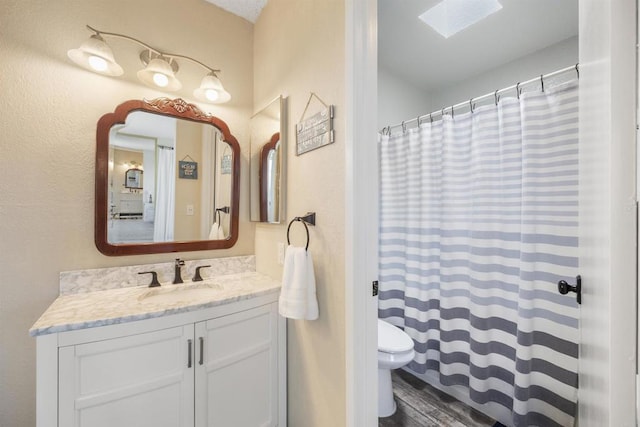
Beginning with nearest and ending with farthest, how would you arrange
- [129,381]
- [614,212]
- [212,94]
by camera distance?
[614,212] → [129,381] → [212,94]

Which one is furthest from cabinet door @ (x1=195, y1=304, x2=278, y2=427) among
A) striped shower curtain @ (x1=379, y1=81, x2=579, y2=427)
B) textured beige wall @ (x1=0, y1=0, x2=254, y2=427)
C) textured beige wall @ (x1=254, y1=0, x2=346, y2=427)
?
striped shower curtain @ (x1=379, y1=81, x2=579, y2=427)

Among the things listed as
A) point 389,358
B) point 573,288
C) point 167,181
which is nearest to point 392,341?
point 389,358

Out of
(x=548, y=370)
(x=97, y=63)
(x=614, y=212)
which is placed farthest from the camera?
(x=548, y=370)

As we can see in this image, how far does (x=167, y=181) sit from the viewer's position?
160 cm

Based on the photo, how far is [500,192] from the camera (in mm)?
1611

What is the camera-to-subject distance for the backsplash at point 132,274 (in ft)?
4.37

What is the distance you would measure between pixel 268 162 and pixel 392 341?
1.38 meters

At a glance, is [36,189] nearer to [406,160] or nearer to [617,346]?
[617,346]

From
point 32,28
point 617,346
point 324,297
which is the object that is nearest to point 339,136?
point 324,297

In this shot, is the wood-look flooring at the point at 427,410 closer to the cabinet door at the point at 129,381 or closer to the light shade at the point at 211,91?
the cabinet door at the point at 129,381

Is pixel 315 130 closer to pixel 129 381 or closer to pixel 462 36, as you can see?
pixel 129 381

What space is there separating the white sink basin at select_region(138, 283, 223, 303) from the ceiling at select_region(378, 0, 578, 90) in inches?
80.1

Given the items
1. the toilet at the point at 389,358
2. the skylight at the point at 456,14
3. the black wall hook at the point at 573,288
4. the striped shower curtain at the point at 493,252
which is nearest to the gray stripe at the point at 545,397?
the striped shower curtain at the point at 493,252

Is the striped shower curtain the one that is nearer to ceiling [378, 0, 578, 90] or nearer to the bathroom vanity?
ceiling [378, 0, 578, 90]
